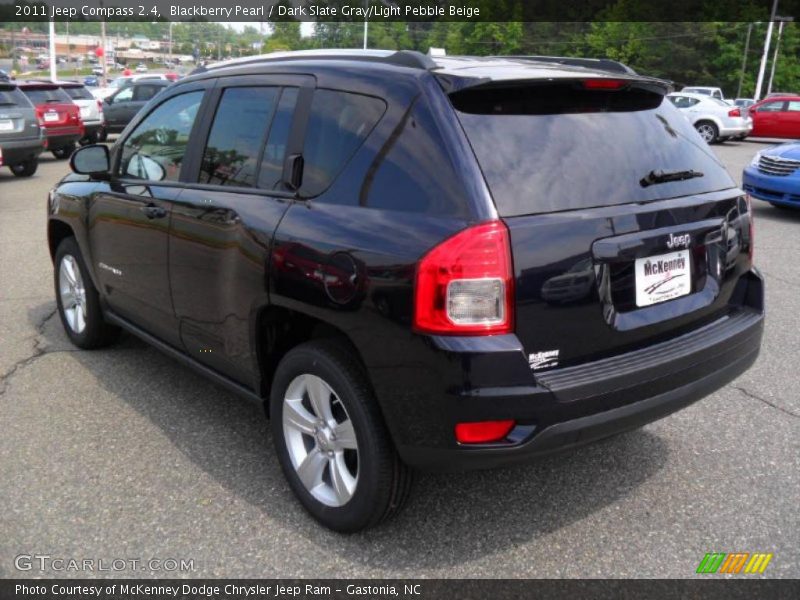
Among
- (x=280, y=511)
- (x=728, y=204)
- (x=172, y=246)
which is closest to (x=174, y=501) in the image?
(x=280, y=511)

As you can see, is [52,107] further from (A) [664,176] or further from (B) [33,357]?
(A) [664,176]

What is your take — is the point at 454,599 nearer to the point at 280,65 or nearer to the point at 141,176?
the point at 280,65

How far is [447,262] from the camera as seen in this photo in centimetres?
240

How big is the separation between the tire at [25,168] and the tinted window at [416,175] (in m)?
13.4

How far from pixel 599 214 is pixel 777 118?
86.5 ft

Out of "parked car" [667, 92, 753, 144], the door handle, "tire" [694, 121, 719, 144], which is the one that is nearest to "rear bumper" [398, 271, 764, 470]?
the door handle

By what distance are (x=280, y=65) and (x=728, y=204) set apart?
2003 mm

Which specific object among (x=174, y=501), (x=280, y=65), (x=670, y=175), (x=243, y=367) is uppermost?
(x=280, y=65)

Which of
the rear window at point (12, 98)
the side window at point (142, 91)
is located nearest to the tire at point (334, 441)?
the rear window at point (12, 98)

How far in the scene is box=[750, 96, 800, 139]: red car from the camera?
82.6ft

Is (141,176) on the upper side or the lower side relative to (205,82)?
lower

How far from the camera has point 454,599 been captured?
8.46ft

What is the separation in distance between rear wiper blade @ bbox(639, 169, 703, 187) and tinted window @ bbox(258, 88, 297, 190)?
1.43 m

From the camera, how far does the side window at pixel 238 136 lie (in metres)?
3.29
